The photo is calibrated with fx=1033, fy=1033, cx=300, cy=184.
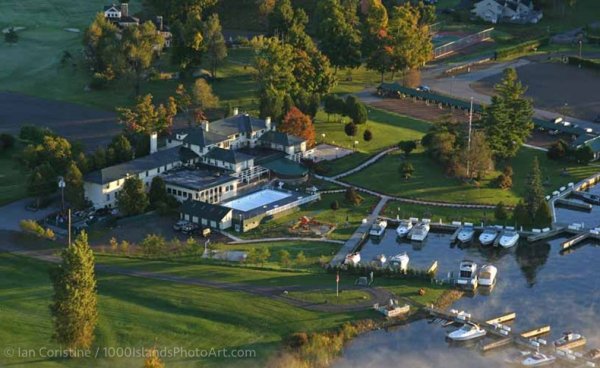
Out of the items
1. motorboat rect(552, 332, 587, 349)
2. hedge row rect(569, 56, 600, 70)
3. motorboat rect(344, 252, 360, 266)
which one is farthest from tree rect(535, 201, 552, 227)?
hedge row rect(569, 56, 600, 70)

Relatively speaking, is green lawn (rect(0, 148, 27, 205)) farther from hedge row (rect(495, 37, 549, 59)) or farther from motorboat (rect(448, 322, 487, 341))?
hedge row (rect(495, 37, 549, 59))

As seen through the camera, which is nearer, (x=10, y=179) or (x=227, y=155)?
(x=227, y=155)

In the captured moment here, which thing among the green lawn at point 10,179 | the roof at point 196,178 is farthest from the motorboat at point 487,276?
the green lawn at point 10,179

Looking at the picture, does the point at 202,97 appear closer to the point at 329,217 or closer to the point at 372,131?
the point at 372,131

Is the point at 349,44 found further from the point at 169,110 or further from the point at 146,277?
the point at 146,277

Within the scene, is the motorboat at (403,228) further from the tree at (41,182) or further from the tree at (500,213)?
the tree at (41,182)

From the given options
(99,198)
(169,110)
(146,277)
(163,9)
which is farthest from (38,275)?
(163,9)

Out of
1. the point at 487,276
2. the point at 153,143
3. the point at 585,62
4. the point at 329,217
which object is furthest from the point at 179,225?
the point at 585,62

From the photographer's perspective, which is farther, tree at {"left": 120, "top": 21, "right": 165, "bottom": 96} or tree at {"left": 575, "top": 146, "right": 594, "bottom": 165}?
tree at {"left": 120, "top": 21, "right": 165, "bottom": 96}
